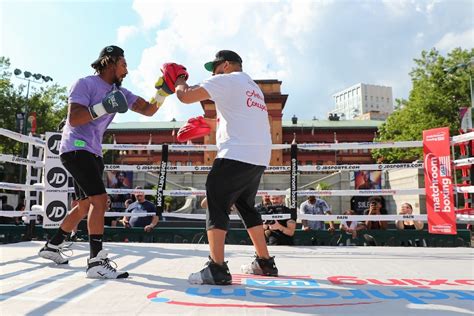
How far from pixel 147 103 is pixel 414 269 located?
244cm

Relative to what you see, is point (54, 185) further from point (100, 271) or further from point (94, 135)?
point (100, 271)

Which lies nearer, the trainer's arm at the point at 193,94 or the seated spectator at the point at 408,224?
the trainer's arm at the point at 193,94

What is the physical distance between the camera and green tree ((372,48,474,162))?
890 inches

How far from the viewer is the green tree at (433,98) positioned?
22.6m

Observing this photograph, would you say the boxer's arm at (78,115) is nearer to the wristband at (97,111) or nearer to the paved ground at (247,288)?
the wristband at (97,111)

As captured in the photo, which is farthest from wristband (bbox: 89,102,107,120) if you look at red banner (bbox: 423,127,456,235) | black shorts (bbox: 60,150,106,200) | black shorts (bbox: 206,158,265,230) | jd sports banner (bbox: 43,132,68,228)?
red banner (bbox: 423,127,456,235)

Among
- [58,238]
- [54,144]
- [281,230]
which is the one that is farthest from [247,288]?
[54,144]

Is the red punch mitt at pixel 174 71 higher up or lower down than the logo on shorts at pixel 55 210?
higher up

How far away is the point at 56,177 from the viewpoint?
4922mm

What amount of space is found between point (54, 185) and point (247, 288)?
12.0 ft

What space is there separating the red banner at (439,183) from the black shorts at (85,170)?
3.84m

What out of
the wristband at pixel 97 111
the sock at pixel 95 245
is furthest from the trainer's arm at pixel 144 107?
the sock at pixel 95 245

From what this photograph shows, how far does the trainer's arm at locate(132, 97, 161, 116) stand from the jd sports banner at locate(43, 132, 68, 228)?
2312mm

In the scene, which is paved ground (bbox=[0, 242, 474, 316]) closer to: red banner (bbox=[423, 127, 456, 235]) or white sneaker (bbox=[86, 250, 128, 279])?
white sneaker (bbox=[86, 250, 128, 279])
